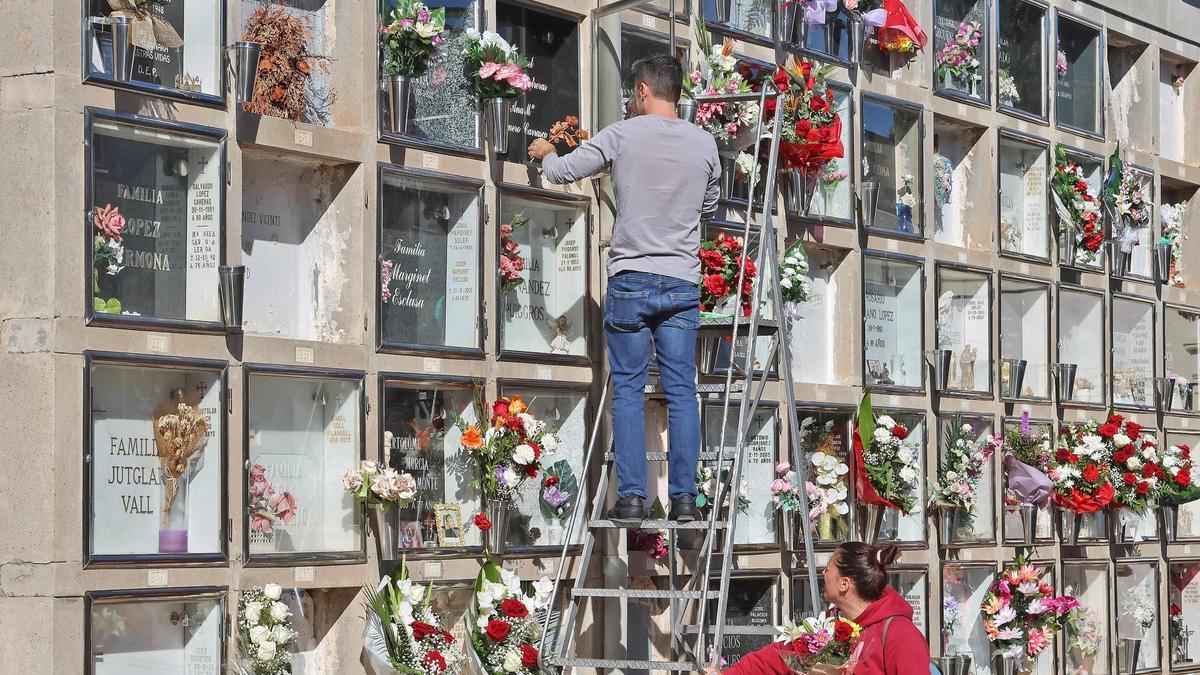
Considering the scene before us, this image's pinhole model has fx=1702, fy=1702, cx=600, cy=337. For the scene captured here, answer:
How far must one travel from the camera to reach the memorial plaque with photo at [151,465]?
16.3 ft

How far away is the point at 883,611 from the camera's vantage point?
480 cm

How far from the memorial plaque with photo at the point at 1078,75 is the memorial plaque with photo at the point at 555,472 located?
12.7 feet

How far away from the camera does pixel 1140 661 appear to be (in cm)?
905

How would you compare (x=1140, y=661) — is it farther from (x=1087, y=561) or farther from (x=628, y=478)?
(x=628, y=478)

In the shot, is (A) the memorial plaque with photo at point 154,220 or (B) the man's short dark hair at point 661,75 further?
(B) the man's short dark hair at point 661,75

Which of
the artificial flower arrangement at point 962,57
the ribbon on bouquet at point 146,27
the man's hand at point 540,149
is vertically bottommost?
the man's hand at point 540,149

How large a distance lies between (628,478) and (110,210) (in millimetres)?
1794

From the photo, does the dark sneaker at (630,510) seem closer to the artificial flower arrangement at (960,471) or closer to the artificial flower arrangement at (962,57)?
the artificial flower arrangement at (960,471)

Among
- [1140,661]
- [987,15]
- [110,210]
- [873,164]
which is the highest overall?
[987,15]

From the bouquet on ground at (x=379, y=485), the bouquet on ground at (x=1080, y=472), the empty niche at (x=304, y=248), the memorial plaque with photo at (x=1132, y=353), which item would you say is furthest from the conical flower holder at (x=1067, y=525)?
Result: the empty niche at (x=304, y=248)

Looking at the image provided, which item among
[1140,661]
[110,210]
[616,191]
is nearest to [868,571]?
[616,191]

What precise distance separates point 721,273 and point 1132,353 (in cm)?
373

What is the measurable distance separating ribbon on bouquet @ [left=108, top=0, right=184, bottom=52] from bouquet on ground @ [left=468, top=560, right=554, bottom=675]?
2.03 meters

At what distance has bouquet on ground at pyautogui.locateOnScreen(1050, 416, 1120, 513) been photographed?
8445mm
